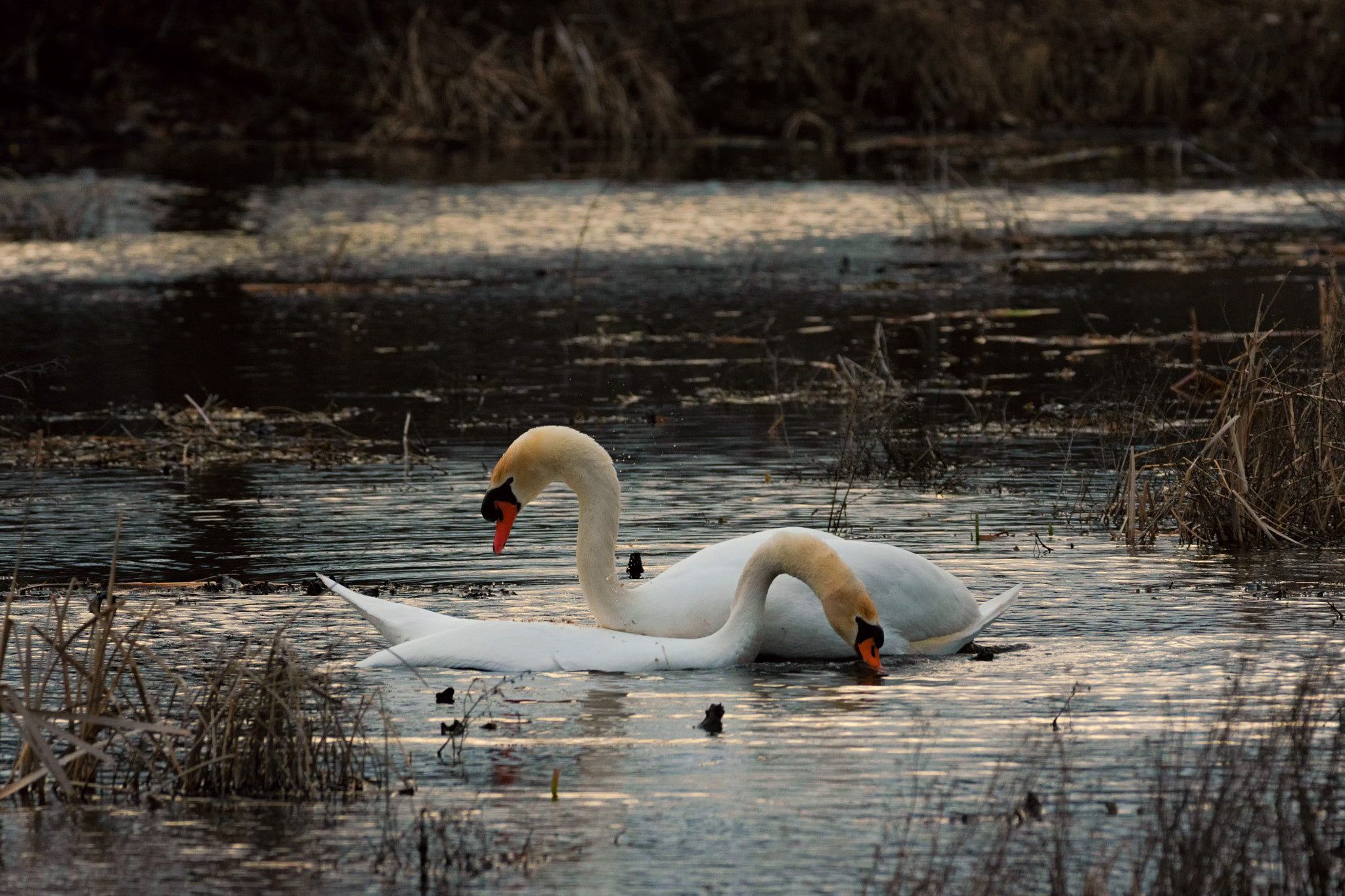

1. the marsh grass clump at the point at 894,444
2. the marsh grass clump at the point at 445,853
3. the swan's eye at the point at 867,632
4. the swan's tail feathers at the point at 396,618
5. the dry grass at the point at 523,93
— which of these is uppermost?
the dry grass at the point at 523,93

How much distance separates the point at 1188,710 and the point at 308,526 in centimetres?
498

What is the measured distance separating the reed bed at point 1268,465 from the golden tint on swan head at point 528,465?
2.69 meters

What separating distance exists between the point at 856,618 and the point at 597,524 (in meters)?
1.24

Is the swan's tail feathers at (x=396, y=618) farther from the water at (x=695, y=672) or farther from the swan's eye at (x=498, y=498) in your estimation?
the swan's eye at (x=498, y=498)

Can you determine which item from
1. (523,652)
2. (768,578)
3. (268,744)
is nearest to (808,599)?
(768,578)

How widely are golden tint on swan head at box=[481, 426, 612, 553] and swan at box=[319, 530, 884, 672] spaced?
28.6 inches

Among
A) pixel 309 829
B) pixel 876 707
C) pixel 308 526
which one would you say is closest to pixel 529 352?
pixel 308 526

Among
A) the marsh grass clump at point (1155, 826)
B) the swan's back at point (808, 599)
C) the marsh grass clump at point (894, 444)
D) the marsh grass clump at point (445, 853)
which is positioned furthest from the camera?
the marsh grass clump at point (894, 444)

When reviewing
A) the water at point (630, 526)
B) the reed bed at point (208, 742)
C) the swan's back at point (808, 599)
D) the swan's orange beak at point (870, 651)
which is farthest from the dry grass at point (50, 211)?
the reed bed at point (208, 742)

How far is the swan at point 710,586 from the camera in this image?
8.24 meters

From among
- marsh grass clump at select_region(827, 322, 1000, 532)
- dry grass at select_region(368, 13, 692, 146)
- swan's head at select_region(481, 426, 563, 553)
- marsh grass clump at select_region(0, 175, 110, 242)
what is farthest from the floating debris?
dry grass at select_region(368, 13, 692, 146)

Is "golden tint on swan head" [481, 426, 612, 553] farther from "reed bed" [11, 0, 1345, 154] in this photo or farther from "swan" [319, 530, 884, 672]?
"reed bed" [11, 0, 1345, 154]

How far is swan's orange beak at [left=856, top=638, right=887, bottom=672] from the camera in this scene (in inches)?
308

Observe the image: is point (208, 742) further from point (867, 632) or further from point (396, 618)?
point (867, 632)
